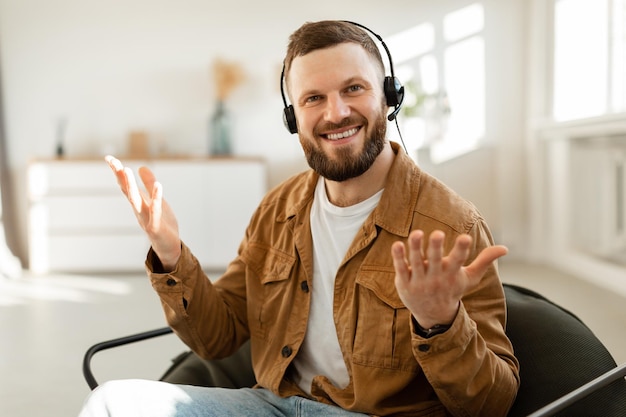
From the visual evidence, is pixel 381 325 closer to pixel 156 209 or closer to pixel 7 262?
pixel 156 209

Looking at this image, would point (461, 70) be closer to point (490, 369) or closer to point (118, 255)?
point (118, 255)

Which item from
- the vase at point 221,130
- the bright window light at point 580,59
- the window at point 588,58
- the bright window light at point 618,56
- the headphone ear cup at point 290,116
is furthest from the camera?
the vase at point 221,130

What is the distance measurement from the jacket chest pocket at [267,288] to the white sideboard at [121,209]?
436 centimetres

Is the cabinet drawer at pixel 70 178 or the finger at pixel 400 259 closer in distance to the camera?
the finger at pixel 400 259

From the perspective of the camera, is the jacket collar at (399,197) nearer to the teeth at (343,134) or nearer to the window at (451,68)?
the teeth at (343,134)

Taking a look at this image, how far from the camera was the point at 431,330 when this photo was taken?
4.31 ft

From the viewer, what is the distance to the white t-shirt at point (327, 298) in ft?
5.41

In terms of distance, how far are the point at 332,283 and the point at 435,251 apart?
21.7 inches

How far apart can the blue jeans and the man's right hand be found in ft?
0.94

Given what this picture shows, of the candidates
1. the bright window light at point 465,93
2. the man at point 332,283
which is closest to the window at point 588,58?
the bright window light at point 465,93

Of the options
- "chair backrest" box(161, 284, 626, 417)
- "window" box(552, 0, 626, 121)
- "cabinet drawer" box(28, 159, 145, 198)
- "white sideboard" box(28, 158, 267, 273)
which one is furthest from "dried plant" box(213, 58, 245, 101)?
"chair backrest" box(161, 284, 626, 417)

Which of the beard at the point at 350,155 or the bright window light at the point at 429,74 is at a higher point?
the bright window light at the point at 429,74

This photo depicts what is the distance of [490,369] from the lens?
4.55ft

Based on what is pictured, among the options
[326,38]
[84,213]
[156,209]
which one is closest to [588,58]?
[84,213]
